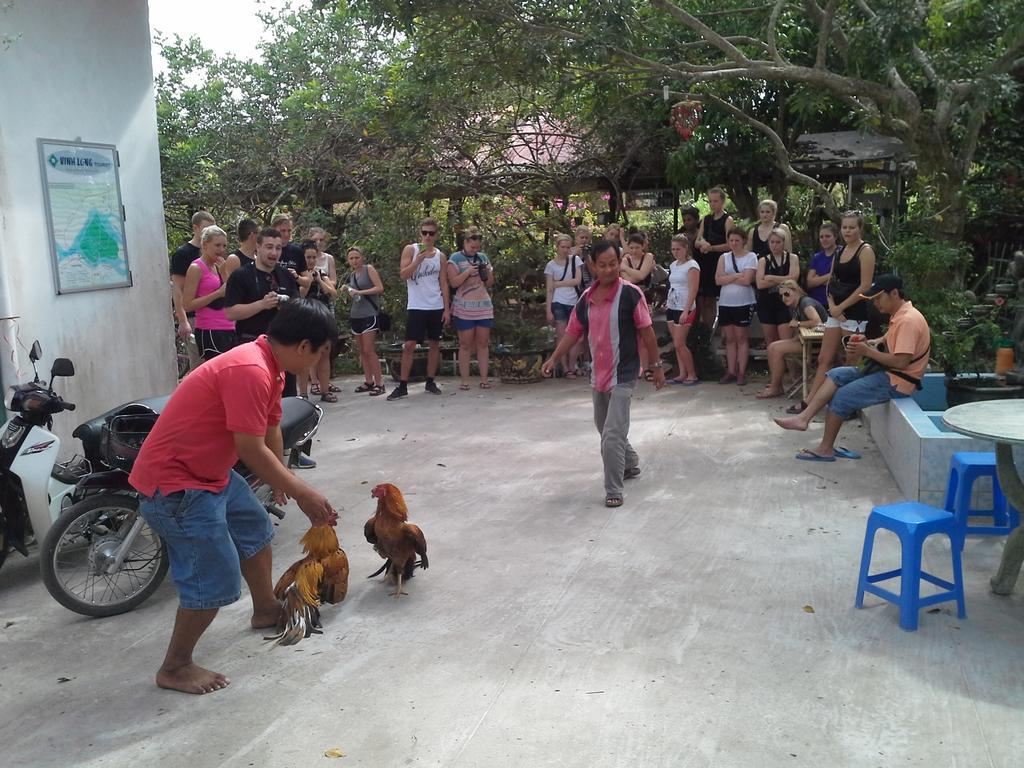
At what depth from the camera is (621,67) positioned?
33.2 ft

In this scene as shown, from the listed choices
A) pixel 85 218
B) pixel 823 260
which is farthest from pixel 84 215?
pixel 823 260

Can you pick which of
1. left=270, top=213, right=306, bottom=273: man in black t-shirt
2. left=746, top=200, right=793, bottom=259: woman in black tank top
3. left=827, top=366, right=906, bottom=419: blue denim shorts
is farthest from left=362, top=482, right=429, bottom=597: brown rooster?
left=746, top=200, right=793, bottom=259: woman in black tank top

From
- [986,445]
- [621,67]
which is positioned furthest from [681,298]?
[986,445]

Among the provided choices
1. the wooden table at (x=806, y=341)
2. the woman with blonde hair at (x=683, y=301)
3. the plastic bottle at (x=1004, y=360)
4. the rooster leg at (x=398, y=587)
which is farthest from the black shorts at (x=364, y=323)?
the plastic bottle at (x=1004, y=360)

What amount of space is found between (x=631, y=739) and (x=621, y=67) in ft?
26.9

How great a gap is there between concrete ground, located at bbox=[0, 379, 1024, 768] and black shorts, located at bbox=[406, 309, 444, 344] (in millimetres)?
3559

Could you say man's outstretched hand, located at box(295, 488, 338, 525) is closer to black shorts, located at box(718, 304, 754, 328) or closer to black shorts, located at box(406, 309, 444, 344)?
black shorts, located at box(406, 309, 444, 344)

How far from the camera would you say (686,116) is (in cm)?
1095

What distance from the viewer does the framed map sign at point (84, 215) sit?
247 inches

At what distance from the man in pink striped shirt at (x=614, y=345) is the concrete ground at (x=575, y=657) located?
1.16 feet

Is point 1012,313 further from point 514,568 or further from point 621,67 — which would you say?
point 514,568

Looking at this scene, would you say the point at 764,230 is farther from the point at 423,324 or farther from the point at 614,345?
the point at 614,345

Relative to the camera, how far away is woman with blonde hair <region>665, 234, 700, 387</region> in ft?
32.8

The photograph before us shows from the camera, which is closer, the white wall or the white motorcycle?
the white motorcycle
